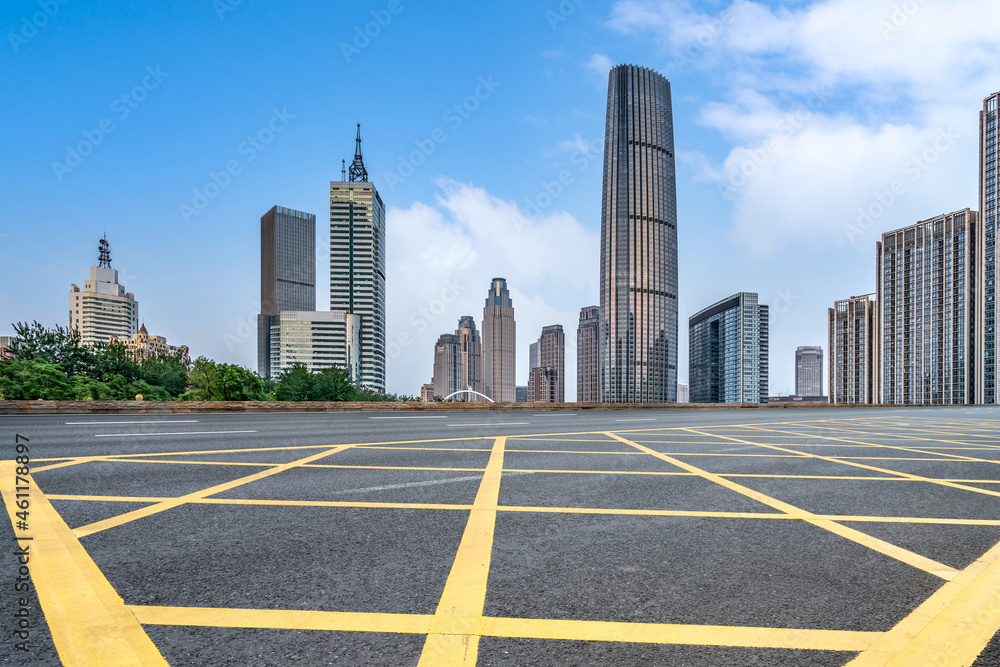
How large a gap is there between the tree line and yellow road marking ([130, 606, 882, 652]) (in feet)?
97.3

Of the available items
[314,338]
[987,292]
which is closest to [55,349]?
[987,292]

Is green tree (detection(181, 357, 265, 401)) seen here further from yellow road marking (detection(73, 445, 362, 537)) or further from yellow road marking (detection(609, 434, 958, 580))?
yellow road marking (detection(609, 434, 958, 580))

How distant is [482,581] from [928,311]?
14623cm

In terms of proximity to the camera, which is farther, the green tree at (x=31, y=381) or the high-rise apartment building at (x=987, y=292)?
the high-rise apartment building at (x=987, y=292)

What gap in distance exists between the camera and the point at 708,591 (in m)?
2.68

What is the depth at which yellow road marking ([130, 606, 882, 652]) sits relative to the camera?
2.16m

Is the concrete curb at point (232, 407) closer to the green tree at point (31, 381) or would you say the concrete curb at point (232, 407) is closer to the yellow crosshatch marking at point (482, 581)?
the green tree at point (31, 381)

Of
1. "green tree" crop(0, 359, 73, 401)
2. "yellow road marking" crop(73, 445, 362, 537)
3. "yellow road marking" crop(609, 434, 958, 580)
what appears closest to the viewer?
"yellow road marking" crop(609, 434, 958, 580)

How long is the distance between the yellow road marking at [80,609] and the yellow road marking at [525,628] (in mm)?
132

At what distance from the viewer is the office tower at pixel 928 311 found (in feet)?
357

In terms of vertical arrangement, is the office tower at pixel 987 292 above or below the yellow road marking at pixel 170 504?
above

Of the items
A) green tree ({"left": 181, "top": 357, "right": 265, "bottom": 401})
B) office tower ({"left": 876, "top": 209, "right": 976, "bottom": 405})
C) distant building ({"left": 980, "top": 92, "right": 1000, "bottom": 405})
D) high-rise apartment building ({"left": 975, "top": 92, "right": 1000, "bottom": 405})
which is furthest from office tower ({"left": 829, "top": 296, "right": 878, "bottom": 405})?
green tree ({"left": 181, "top": 357, "right": 265, "bottom": 401})

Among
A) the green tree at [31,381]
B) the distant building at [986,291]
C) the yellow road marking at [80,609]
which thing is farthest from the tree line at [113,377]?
the distant building at [986,291]

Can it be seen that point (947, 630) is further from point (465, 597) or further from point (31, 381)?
point (31, 381)
